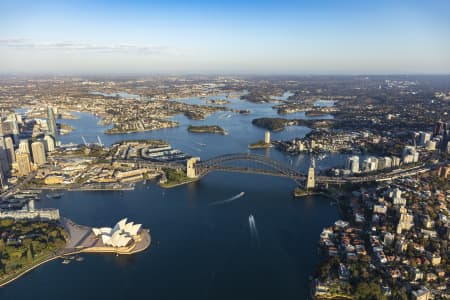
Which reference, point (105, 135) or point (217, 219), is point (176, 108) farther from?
point (217, 219)

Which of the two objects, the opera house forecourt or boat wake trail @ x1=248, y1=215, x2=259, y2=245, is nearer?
the opera house forecourt

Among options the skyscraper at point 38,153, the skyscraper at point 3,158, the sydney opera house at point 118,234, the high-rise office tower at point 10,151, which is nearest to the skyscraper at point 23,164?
the skyscraper at point 3,158

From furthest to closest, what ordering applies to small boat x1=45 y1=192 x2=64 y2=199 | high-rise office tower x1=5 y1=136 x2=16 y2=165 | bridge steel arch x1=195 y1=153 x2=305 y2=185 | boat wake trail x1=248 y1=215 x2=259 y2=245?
high-rise office tower x1=5 y1=136 x2=16 y2=165 → bridge steel arch x1=195 y1=153 x2=305 y2=185 → small boat x1=45 y1=192 x2=64 y2=199 → boat wake trail x1=248 y1=215 x2=259 y2=245

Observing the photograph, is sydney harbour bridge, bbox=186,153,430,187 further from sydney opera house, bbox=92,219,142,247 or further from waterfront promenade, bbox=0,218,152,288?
sydney opera house, bbox=92,219,142,247

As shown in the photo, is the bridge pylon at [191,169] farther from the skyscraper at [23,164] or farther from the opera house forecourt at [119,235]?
the skyscraper at [23,164]

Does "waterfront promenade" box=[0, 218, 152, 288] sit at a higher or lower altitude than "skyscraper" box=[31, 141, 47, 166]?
lower

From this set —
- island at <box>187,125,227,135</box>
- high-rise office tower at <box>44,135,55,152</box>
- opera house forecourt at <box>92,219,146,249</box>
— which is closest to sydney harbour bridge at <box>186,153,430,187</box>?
opera house forecourt at <box>92,219,146,249</box>

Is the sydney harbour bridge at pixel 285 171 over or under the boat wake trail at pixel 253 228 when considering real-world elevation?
over

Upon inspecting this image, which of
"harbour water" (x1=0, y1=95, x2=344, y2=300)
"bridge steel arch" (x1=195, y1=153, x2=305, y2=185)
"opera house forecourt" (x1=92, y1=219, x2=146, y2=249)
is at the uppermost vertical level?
"bridge steel arch" (x1=195, y1=153, x2=305, y2=185)
